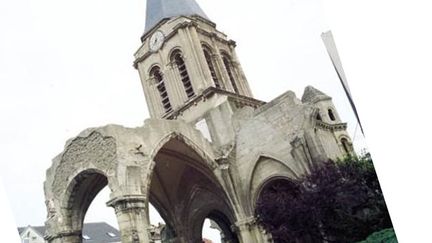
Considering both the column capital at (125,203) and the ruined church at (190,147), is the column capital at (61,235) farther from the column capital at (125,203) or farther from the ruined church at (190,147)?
the column capital at (125,203)

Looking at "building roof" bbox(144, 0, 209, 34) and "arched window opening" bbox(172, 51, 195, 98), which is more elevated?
"building roof" bbox(144, 0, 209, 34)

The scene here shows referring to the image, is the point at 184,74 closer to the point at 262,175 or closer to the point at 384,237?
the point at 262,175

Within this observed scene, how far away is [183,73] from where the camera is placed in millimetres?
20703

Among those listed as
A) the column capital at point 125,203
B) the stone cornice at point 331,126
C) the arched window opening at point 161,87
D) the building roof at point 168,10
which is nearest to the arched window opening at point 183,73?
the arched window opening at point 161,87

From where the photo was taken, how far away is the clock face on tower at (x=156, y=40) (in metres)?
21.5

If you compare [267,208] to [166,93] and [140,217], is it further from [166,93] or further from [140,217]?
[166,93]

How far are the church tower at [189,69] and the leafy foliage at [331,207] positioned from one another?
5464 millimetres

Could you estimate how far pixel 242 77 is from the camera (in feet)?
74.8

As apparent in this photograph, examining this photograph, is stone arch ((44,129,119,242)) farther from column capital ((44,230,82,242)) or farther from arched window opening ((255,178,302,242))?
arched window opening ((255,178,302,242))

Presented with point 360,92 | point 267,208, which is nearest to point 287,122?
point 267,208

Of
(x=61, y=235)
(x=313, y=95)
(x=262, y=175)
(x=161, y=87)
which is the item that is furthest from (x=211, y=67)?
(x=61, y=235)

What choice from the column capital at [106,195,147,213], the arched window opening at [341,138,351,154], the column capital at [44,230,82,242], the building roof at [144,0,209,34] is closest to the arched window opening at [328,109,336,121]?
the arched window opening at [341,138,351,154]

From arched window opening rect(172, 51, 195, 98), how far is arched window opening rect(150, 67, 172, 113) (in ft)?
3.72

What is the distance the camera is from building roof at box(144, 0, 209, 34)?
22484mm
